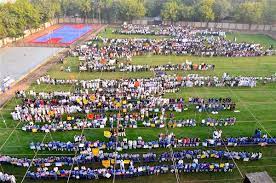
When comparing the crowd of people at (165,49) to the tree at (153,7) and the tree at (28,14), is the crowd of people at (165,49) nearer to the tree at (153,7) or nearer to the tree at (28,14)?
the tree at (28,14)

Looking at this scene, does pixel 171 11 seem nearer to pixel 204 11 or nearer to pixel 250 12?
pixel 204 11

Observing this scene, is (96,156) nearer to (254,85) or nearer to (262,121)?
(262,121)

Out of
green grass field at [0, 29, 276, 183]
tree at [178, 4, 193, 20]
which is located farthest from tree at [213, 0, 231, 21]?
green grass field at [0, 29, 276, 183]

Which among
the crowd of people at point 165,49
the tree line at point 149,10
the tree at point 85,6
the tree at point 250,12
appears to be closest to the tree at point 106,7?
the tree line at point 149,10

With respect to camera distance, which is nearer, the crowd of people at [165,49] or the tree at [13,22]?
the crowd of people at [165,49]

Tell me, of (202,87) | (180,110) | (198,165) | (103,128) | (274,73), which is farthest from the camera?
(274,73)

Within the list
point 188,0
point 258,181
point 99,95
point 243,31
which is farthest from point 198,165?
point 188,0
